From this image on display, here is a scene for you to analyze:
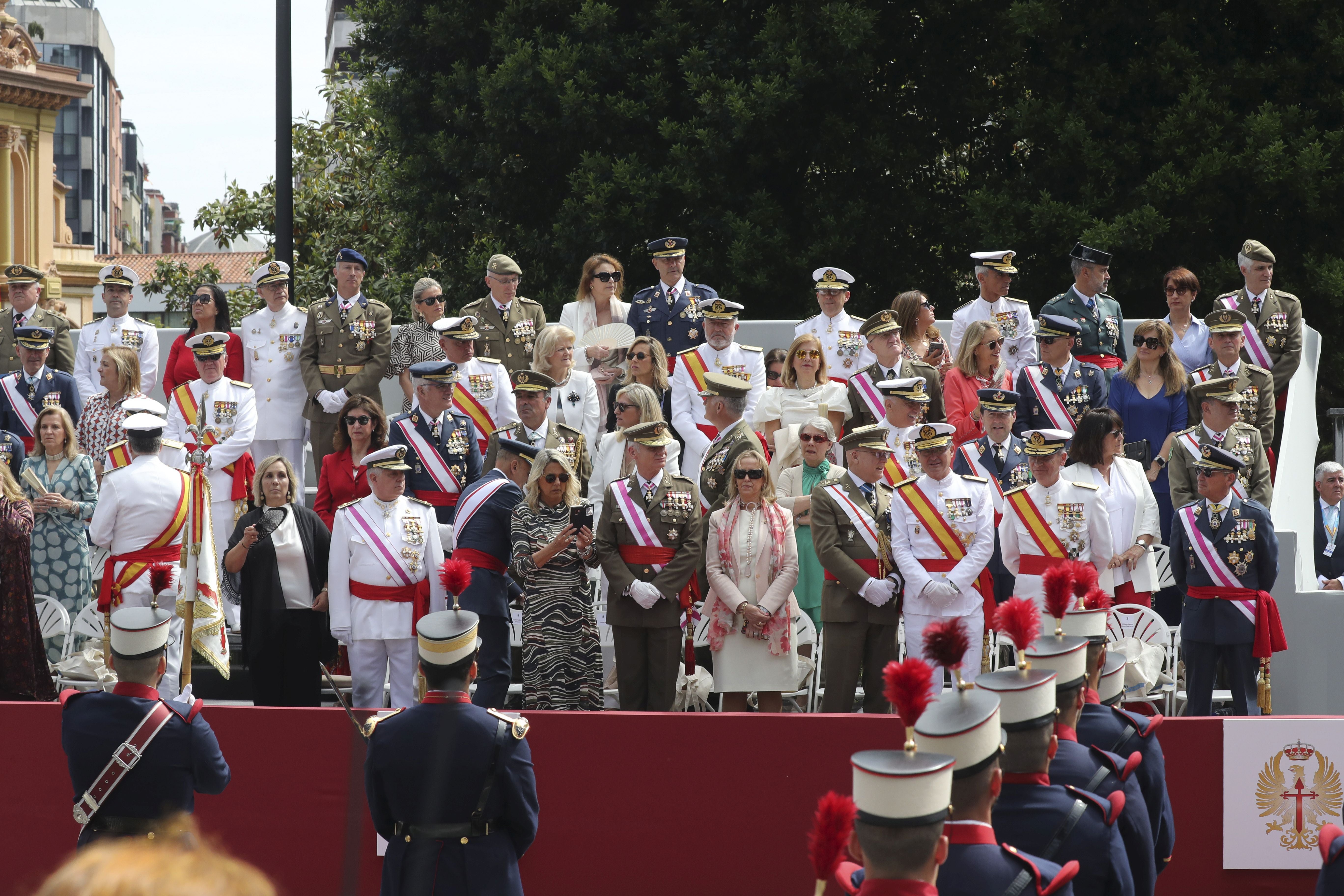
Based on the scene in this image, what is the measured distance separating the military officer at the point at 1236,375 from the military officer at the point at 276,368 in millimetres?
7330

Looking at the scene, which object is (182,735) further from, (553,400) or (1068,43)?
(1068,43)

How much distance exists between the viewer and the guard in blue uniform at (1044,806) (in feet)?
15.3

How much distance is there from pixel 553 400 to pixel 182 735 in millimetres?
5801

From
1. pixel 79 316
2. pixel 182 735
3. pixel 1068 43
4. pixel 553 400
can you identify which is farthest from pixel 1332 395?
pixel 79 316

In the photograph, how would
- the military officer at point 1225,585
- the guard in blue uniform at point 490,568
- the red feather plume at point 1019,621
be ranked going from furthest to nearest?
the military officer at point 1225,585, the guard in blue uniform at point 490,568, the red feather plume at point 1019,621

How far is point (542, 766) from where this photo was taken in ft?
26.3

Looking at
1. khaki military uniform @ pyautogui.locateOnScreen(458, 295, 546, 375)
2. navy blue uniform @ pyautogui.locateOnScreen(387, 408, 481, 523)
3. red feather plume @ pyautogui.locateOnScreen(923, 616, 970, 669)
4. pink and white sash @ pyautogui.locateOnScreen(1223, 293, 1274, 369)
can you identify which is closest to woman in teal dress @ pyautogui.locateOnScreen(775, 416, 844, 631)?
navy blue uniform @ pyautogui.locateOnScreen(387, 408, 481, 523)

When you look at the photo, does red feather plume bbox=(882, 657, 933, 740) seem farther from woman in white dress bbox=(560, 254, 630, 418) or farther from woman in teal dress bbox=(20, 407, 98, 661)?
woman in white dress bbox=(560, 254, 630, 418)

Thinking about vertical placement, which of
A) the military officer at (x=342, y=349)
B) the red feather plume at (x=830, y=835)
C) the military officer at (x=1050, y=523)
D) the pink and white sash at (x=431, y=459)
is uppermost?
the military officer at (x=342, y=349)

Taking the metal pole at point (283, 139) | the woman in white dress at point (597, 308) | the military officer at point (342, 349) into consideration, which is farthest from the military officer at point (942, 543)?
the metal pole at point (283, 139)

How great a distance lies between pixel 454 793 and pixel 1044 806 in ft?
7.24

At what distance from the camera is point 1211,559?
379 inches

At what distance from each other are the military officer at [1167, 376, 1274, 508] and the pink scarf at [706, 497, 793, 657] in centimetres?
313

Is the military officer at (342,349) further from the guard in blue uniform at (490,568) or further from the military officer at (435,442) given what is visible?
the guard in blue uniform at (490,568)
